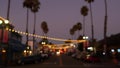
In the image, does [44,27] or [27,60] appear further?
[44,27]

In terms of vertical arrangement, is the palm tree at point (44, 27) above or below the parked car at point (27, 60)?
above

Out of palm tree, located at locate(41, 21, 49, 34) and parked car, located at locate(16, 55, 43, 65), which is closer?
parked car, located at locate(16, 55, 43, 65)

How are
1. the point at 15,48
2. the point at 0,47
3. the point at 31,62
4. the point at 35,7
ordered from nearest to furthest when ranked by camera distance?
the point at 0,47 < the point at 31,62 < the point at 15,48 < the point at 35,7

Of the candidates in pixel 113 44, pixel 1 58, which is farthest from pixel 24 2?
pixel 1 58

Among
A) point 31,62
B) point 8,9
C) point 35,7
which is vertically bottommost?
point 31,62

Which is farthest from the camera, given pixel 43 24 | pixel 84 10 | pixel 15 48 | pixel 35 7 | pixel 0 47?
pixel 43 24

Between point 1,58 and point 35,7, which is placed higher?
point 35,7

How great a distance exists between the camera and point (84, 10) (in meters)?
115

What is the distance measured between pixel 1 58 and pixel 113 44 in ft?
146

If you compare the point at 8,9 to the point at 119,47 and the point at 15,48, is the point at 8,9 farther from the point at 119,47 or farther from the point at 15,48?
the point at 119,47

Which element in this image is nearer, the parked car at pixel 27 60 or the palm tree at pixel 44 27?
the parked car at pixel 27 60

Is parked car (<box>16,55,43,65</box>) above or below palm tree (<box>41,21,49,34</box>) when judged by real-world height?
below

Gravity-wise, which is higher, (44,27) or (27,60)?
(44,27)

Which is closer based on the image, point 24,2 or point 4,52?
point 4,52
